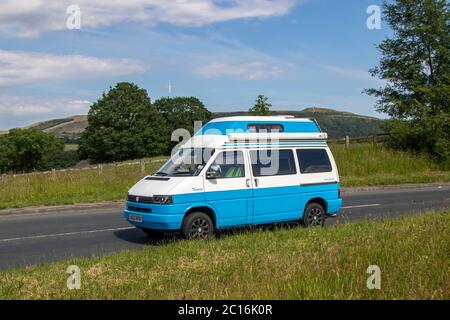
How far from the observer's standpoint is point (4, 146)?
9300 centimetres

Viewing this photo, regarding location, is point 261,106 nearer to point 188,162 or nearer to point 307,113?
point 188,162

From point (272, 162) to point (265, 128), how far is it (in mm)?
777

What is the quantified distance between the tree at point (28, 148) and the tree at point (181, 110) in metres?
22.1

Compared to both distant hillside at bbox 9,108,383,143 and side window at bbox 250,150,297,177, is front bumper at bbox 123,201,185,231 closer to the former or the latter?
side window at bbox 250,150,297,177

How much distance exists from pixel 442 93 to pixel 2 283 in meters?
29.6

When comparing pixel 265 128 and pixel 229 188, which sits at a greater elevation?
pixel 265 128

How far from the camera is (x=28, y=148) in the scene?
317 feet

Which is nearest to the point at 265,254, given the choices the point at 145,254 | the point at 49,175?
the point at 145,254

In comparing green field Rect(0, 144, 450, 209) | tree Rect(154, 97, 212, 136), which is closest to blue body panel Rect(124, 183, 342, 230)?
green field Rect(0, 144, 450, 209)

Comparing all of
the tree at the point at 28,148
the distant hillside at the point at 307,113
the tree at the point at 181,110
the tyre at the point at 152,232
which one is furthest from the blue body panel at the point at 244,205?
the tree at the point at 28,148

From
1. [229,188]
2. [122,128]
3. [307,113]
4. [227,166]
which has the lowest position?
[229,188]

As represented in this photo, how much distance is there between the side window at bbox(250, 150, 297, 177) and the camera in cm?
1058

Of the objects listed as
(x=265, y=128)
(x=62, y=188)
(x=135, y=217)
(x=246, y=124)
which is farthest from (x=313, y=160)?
(x=62, y=188)
